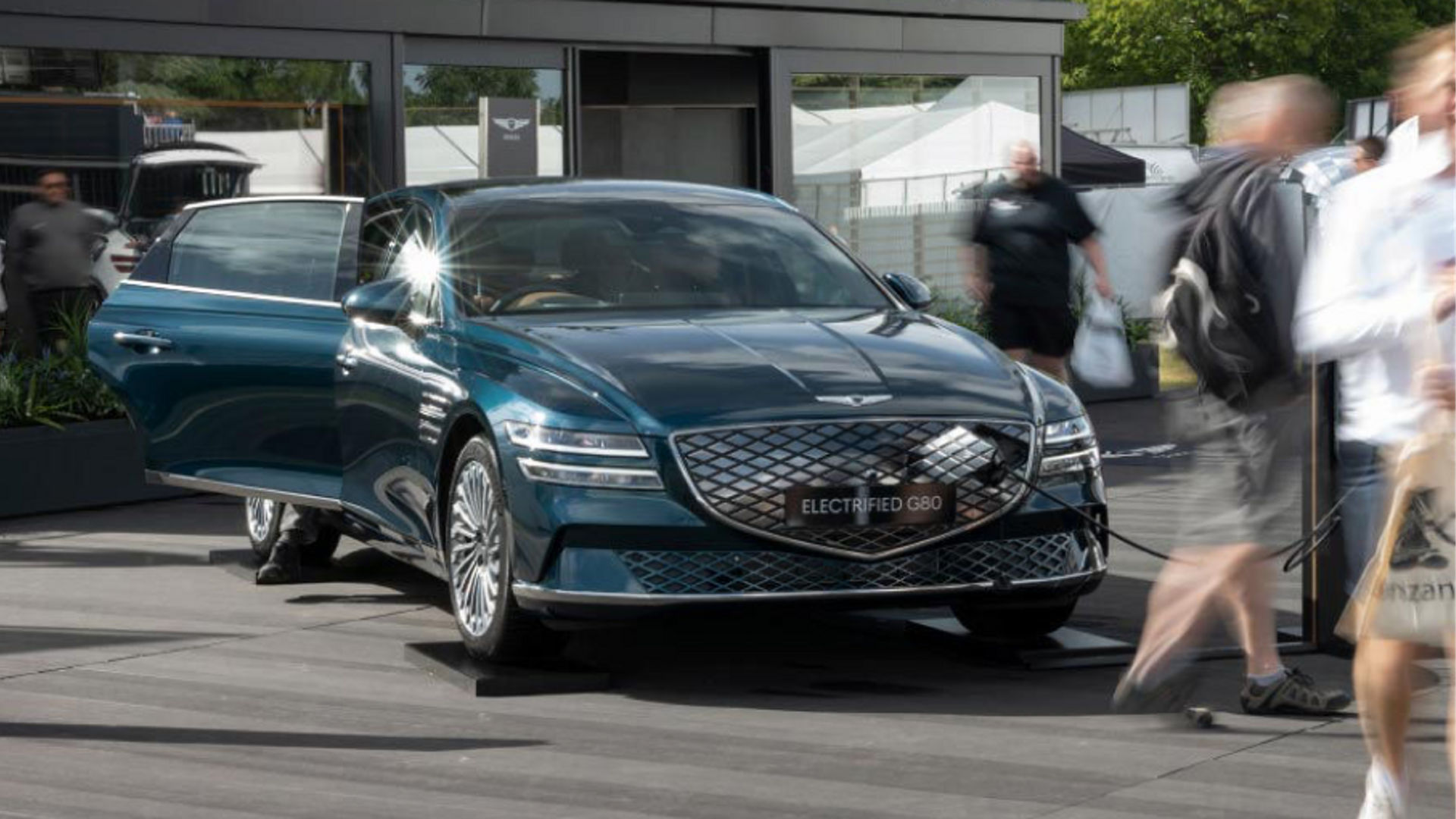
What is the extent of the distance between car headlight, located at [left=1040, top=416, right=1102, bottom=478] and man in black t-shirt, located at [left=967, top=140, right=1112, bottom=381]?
3748 millimetres

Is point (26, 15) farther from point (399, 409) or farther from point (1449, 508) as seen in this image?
point (1449, 508)

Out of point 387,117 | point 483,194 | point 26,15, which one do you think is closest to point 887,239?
point 387,117

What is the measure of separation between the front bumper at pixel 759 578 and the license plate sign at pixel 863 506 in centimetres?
12

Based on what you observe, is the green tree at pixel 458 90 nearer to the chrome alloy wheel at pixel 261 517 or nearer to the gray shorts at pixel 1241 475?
the chrome alloy wheel at pixel 261 517

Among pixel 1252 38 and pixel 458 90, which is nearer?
pixel 458 90

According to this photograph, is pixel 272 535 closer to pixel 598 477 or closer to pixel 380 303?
pixel 380 303

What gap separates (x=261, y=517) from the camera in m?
11.2

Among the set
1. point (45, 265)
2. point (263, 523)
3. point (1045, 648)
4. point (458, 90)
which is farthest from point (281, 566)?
point (458, 90)

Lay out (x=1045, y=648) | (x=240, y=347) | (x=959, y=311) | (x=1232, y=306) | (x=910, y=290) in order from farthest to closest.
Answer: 1. (x=959, y=311)
2. (x=240, y=347)
3. (x=910, y=290)
4. (x=1045, y=648)
5. (x=1232, y=306)

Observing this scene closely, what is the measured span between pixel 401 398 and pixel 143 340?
1.95 metres

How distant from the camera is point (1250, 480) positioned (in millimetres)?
7191

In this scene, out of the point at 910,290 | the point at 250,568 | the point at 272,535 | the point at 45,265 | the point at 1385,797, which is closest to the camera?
the point at 1385,797

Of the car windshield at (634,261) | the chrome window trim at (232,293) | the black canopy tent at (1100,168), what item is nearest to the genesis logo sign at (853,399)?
the car windshield at (634,261)

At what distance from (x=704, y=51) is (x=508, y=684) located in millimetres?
13539
